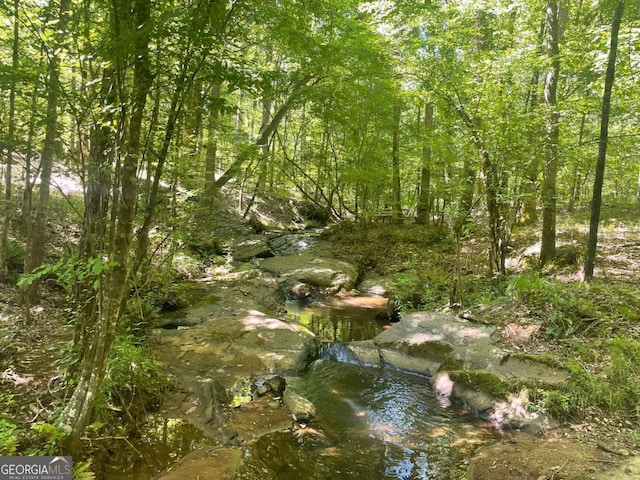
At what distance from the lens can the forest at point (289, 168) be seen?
3.27 meters

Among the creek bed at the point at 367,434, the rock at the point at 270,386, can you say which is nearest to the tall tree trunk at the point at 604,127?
the creek bed at the point at 367,434

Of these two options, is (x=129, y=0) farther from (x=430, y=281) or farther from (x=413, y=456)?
(x=430, y=281)

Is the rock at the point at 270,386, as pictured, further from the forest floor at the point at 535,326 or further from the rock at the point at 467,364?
the forest floor at the point at 535,326

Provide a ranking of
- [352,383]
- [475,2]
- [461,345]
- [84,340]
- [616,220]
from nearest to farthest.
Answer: [84,340] → [352,383] → [461,345] → [475,2] → [616,220]

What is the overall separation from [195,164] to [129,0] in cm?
507

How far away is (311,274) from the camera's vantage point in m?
12.1

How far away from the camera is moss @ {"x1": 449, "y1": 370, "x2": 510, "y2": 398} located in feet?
17.7

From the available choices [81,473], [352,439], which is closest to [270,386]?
[352,439]

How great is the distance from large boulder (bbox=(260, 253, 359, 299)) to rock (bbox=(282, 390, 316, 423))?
5918 mm

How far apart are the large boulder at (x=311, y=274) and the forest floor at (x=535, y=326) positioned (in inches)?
58.5

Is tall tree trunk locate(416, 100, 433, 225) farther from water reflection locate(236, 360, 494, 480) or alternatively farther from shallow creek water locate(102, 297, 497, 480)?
water reflection locate(236, 360, 494, 480)

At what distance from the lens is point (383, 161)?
14.5m

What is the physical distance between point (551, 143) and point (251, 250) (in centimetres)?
1020

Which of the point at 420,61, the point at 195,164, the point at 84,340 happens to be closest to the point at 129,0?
the point at 84,340
